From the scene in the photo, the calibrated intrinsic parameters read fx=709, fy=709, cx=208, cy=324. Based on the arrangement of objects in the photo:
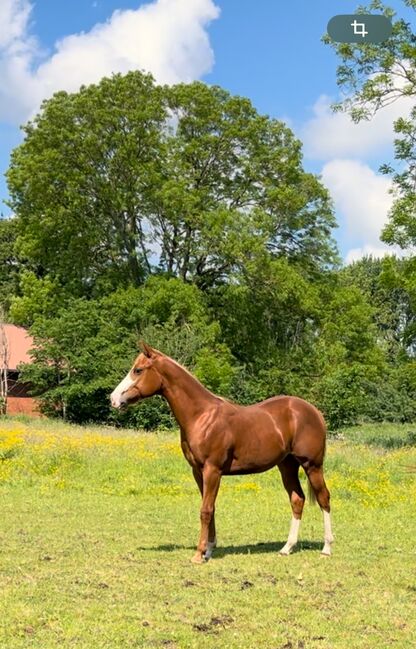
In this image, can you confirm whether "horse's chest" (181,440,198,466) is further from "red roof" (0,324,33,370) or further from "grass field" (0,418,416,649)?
"red roof" (0,324,33,370)

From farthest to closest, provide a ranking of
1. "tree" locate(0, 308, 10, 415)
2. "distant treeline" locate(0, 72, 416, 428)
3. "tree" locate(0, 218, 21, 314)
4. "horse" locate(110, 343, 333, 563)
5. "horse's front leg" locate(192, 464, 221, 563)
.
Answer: "tree" locate(0, 218, 21, 314) → "tree" locate(0, 308, 10, 415) → "distant treeline" locate(0, 72, 416, 428) → "horse" locate(110, 343, 333, 563) → "horse's front leg" locate(192, 464, 221, 563)

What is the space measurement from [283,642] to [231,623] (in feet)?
1.89

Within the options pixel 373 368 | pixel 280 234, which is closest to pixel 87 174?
pixel 280 234

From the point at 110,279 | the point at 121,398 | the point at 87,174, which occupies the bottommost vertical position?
the point at 121,398

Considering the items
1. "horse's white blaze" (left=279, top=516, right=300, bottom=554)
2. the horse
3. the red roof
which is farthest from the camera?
the red roof

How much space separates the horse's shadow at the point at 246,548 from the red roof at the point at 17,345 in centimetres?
3032

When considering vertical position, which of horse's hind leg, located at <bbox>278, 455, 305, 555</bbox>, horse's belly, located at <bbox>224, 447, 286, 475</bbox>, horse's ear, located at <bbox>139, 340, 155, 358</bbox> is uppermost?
horse's ear, located at <bbox>139, 340, 155, 358</bbox>

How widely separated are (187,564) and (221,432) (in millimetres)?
1523

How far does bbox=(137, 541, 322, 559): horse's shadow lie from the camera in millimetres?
8609

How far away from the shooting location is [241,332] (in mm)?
39094

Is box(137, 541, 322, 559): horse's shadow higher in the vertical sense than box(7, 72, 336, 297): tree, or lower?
lower

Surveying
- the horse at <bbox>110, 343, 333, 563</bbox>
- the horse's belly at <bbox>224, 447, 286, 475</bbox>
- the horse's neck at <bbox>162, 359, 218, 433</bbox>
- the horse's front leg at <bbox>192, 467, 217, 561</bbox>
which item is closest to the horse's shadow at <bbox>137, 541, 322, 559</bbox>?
the horse's front leg at <bbox>192, 467, 217, 561</bbox>

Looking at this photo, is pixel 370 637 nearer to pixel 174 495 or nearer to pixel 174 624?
pixel 174 624

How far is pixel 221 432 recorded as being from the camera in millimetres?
8328
